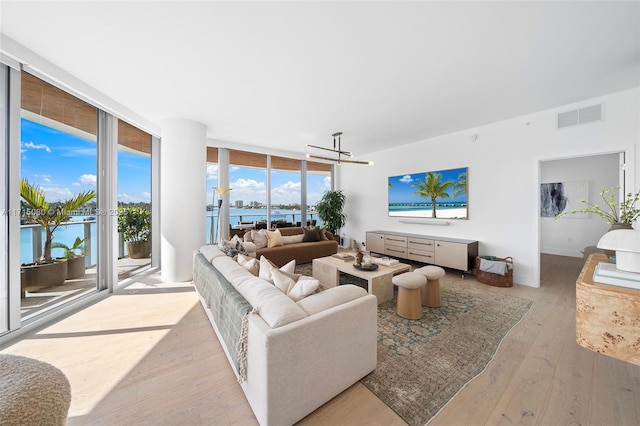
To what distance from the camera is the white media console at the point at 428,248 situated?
13.4 feet

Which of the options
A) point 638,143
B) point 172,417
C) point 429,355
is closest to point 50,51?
point 172,417

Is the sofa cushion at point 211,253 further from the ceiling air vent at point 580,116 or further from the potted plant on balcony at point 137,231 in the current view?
the ceiling air vent at point 580,116

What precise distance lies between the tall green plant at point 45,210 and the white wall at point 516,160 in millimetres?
5782

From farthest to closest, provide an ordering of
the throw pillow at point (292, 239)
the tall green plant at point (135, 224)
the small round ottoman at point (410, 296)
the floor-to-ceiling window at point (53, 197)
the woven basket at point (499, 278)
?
1. the throw pillow at point (292, 239)
2. the tall green plant at point (135, 224)
3. the woven basket at point (499, 278)
4. the small round ottoman at point (410, 296)
5. the floor-to-ceiling window at point (53, 197)

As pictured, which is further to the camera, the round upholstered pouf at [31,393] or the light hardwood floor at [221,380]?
the light hardwood floor at [221,380]

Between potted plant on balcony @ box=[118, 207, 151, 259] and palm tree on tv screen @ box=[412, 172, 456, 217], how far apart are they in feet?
18.3

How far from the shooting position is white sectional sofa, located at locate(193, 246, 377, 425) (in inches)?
50.1

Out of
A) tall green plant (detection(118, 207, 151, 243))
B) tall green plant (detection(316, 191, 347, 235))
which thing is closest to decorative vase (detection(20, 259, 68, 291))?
tall green plant (detection(118, 207, 151, 243))

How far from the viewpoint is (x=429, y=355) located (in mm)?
2016

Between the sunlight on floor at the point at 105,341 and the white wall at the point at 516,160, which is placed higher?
the white wall at the point at 516,160

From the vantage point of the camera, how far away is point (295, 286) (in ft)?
5.95

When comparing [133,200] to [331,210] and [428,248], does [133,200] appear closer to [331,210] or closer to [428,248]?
[331,210]

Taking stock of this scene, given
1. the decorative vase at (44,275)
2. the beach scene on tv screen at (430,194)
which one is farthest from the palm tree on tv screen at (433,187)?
the decorative vase at (44,275)

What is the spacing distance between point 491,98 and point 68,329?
18.8 feet
